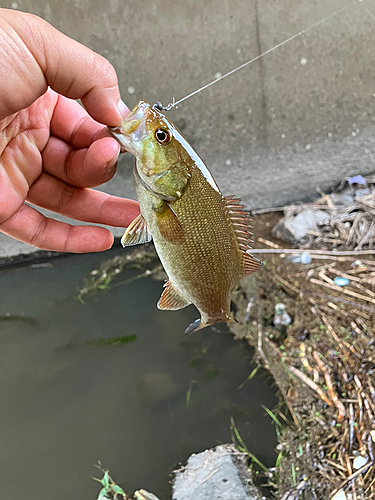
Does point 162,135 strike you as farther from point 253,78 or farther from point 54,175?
point 253,78

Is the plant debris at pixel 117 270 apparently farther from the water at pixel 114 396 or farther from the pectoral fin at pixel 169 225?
the pectoral fin at pixel 169 225

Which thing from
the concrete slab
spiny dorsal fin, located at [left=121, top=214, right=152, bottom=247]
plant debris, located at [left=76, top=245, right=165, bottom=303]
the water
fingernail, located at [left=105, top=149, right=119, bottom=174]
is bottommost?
the concrete slab

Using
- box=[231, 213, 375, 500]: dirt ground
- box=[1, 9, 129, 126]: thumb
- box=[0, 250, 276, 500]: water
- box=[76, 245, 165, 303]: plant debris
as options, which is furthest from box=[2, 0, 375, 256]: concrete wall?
box=[1, 9, 129, 126]: thumb

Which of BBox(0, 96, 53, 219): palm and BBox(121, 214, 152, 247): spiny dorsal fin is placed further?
BBox(0, 96, 53, 219): palm

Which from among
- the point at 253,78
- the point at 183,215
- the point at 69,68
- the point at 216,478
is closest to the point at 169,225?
the point at 183,215

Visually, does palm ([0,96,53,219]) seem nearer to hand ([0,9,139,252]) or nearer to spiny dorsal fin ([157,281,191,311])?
hand ([0,9,139,252])

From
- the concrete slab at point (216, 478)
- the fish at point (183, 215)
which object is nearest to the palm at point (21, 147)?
the fish at point (183, 215)
